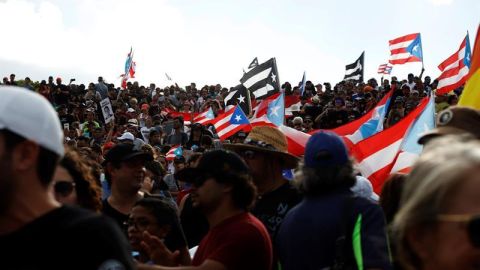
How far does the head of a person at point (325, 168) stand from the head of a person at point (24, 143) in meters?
1.58

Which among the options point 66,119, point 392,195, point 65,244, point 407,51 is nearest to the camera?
point 65,244

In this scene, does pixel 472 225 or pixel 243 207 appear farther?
pixel 243 207

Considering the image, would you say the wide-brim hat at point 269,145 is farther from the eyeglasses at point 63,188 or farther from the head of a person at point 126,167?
the eyeglasses at point 63,188

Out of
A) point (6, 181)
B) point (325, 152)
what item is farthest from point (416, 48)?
point (6, 181)

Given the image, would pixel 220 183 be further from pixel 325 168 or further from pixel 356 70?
pixel 356 70

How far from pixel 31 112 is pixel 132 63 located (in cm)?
2640

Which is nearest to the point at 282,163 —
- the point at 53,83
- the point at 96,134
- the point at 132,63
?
the point at 96,134

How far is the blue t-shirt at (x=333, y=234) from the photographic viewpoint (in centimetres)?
312

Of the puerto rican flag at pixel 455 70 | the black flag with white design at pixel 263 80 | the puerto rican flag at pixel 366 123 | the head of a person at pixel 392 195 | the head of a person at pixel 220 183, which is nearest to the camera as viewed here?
the head of a person at pixel 220 183

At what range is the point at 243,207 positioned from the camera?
12.8 feet

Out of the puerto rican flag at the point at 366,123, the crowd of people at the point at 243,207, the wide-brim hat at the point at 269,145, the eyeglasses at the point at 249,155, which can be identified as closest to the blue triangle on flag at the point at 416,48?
the puerto rican flag at the point at 366,123

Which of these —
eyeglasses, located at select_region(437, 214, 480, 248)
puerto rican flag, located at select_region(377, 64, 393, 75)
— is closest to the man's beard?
eyeglasses, located at select_region(437, 214, 480, 248)

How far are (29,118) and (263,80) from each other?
40.2ft

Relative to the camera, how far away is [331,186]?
11.4ft
